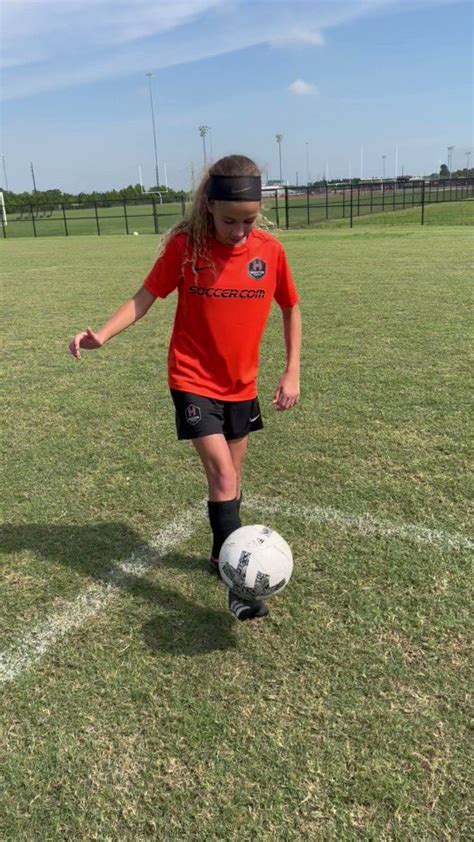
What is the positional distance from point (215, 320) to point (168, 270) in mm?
307

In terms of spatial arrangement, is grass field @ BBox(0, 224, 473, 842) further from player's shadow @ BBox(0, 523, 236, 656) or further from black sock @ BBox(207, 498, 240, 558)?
black sock @ BBox(207, 498, 240, 558)

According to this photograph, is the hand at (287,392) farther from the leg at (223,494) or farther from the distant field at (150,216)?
the distant field at (150,216)

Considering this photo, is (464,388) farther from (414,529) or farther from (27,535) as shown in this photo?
(27,535)

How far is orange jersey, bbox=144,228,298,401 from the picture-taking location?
274cm

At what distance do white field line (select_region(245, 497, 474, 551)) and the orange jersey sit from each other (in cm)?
101

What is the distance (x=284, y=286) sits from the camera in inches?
117

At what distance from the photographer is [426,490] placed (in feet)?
12.6

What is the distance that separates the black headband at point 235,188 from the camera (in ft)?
8.29

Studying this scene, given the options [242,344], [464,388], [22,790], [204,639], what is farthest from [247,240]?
[464,388]

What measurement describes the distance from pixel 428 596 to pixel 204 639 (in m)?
1.01

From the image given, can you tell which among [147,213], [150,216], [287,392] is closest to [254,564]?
[287,392]

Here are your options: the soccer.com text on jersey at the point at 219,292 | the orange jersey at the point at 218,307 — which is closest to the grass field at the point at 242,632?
the orange jersey at the point at 218,307

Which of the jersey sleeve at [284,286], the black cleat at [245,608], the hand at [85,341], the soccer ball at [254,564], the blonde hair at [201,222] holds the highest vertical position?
the blonde hair at [201,222]

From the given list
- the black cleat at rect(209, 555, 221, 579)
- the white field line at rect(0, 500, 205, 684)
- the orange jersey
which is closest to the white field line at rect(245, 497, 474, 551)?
the white field line at rect(0, 500, 205, 684)
